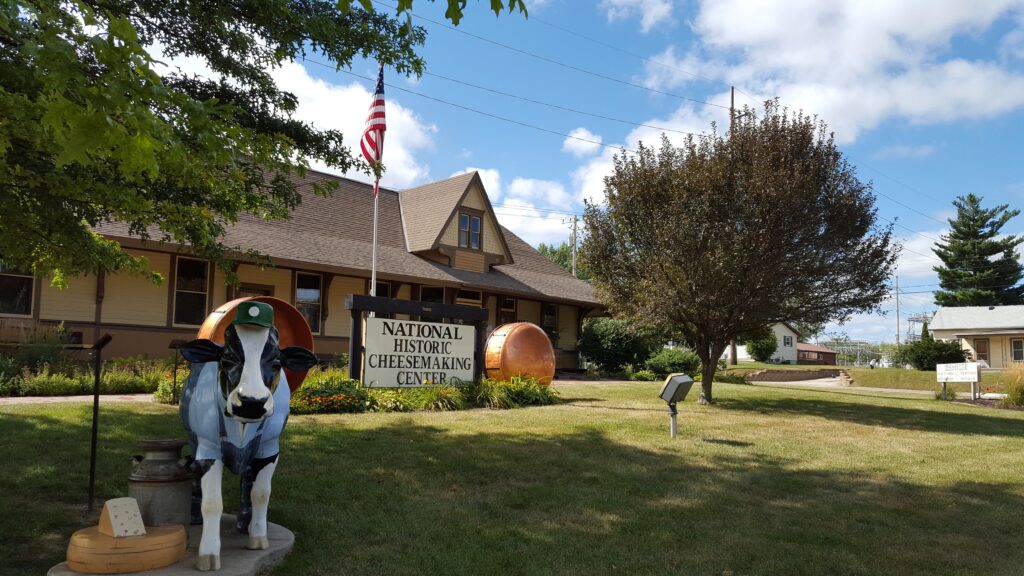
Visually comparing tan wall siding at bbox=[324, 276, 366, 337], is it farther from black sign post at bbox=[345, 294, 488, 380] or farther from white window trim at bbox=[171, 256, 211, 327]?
black sign post at bbox=[345, 294, 488, 380]

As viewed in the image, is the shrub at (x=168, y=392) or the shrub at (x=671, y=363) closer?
the shrub at (x=168, y=392)

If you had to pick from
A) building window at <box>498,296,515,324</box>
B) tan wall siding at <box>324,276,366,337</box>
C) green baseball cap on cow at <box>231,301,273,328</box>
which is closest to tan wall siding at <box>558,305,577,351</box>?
building window at <box>498,296,515,324</box>

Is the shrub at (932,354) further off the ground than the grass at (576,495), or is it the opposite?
the shrub at (932,354)

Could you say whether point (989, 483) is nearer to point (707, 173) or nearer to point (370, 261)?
point (707, 173)

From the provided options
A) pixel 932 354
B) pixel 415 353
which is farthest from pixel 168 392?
pixel 932 354

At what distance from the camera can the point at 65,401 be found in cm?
1108

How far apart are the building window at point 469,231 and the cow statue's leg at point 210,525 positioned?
20.9m

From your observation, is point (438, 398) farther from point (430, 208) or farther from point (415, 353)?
point (430, 208)

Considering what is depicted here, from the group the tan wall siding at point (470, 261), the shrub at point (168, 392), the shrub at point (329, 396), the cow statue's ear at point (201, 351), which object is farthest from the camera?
the tan wall siding at point (470, 261)

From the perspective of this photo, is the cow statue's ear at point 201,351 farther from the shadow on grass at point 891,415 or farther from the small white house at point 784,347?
the small white house at point 784,347

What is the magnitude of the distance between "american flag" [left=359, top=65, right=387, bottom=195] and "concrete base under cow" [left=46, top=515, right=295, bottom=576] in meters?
12.9

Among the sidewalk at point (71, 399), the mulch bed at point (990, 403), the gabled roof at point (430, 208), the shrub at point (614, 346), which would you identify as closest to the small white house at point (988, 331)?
the mulch bed at point (990, 403)

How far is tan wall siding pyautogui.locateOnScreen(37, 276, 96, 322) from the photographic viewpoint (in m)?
16.4

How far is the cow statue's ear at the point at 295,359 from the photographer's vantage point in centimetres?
456
